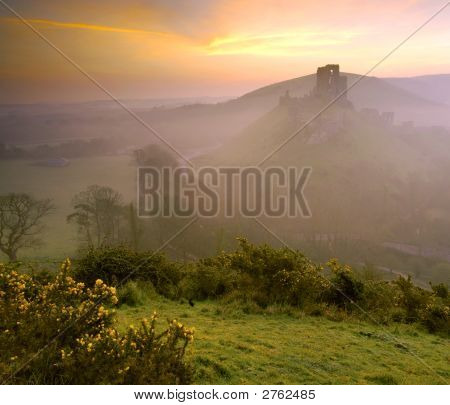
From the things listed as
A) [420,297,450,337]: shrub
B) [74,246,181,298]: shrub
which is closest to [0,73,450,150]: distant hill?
[74,246,181,298]: shrub

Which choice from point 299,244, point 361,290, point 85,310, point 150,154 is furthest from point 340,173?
point 85,310

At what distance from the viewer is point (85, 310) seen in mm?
5684

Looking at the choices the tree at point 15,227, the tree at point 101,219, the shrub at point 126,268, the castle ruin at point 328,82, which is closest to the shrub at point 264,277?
the shrub at point 126,268

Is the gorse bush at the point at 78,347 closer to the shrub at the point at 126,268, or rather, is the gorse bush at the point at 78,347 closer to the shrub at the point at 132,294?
the shrub at the point at 132,294

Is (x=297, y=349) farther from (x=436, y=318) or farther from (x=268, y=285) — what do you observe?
(x=436, y=318)

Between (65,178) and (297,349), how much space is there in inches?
3103

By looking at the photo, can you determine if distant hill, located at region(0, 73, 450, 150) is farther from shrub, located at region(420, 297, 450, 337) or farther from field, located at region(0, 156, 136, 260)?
shrub, located at region(420, 297, 450, 337)

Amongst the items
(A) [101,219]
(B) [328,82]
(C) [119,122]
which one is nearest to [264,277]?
(A) [101,219]

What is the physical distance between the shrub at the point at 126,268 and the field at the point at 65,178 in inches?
2209

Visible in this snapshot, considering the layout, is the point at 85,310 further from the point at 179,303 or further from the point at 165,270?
the point at 165,270

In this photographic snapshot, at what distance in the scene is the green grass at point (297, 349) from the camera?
21.9 ft

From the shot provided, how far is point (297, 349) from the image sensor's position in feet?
26.2

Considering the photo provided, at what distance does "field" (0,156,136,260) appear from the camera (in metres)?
76.9

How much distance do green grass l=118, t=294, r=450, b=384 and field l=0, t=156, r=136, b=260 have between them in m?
60.5
